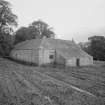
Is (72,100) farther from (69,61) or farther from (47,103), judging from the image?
(69,61)

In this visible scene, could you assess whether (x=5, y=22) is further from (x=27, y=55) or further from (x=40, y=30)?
(x=40, y=30)

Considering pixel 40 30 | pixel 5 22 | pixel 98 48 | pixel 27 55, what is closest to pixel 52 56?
pixel 27 55

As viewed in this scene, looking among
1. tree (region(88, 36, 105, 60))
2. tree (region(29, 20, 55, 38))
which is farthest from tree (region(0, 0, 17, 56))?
tree (region(88, 36, 105, 60))

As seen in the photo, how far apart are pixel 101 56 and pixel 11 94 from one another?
37510mm

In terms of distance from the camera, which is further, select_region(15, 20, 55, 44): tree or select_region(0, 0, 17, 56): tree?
select_region(15, 20, 55, 44): tree

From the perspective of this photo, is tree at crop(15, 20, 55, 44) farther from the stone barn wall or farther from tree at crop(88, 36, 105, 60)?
tree at crop(88, 36, 105, 60)

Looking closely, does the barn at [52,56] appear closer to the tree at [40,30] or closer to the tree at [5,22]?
the tree at [5,22]

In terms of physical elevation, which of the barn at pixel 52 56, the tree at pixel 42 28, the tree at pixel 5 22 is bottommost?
the barn at pixel 52 56

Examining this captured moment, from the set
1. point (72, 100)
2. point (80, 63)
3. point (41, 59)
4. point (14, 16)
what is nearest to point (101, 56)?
point (80, 63)

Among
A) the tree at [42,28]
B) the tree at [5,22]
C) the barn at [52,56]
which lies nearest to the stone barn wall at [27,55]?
the barn at [52,56]

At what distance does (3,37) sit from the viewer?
21.7m

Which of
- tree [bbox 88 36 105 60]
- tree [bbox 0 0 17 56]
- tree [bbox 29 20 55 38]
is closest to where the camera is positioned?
tree [bbox 0 0 17 56]

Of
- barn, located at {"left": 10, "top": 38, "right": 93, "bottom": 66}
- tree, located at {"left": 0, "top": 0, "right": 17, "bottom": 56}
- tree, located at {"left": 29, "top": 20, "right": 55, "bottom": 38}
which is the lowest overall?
barn, located at {"left": 10, "top": 38, "right": 93, "bottom": 66}

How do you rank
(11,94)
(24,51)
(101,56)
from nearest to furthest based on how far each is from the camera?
(11,94) < (24,51) < (101,56)
